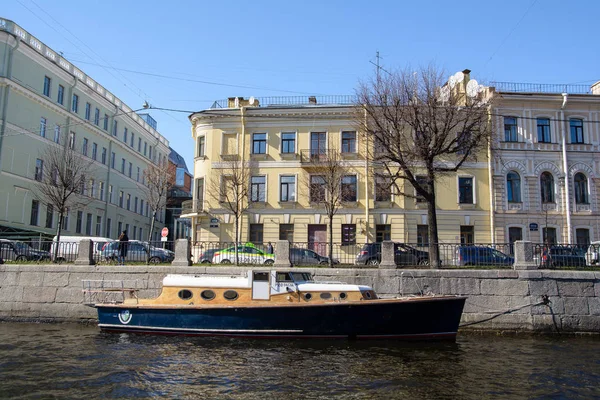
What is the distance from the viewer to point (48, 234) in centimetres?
3438

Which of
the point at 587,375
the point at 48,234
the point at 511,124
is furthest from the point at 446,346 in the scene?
the point at 48,234

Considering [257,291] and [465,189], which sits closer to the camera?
[257,291]

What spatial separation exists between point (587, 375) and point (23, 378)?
11.6 m

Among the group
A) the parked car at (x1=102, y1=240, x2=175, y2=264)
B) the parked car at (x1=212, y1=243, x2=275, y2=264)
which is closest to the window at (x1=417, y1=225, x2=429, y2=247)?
the parked car at (x1=212, y1=243, x2=275, y2=264)

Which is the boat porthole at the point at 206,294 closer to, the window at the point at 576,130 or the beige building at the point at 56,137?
the beige building at the point at 56,137

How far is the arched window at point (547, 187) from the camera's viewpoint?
30500mm

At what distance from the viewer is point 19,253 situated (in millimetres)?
18766

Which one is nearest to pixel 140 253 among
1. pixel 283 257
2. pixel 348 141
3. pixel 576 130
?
pixel 283 257

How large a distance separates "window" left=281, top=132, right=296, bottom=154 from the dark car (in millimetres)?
12109

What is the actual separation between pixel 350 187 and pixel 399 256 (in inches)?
534

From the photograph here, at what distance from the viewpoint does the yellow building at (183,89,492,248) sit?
30516mm

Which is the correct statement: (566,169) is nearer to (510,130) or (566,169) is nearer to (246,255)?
(510,130)

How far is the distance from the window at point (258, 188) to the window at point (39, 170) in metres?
15.6

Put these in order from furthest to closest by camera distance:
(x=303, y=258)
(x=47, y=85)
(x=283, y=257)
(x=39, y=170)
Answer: (x=47, y=85) → (x=39, y=170) → (x=303, y=258) → (x=283, y=257)
